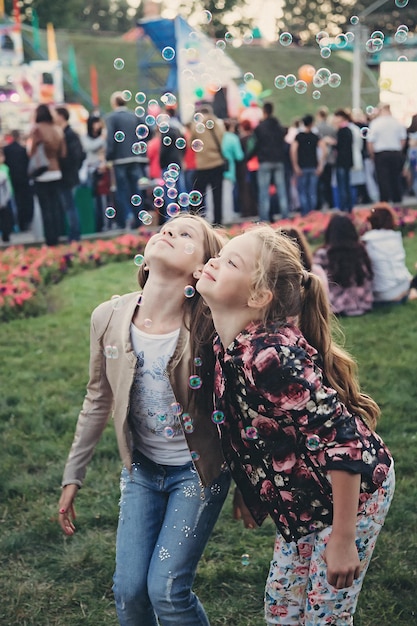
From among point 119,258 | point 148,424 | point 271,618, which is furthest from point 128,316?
point 119,258

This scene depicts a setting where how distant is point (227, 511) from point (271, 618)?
151 centimetres

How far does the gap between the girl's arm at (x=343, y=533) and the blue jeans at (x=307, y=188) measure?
34.8ft

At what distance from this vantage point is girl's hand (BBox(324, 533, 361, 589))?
2131 mm

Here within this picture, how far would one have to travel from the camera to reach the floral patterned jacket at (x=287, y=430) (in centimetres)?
210

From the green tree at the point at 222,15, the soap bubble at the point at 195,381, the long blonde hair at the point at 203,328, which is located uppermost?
the green tree at the point at 222,15

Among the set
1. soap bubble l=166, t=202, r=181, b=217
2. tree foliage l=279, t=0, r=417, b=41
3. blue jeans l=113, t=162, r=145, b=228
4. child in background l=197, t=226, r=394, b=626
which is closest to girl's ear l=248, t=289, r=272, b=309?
child in background l=197, t=226, r=394, b=626

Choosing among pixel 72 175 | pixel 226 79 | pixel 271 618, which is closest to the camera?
pixel 271 618

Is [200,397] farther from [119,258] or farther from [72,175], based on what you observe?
[72,175]

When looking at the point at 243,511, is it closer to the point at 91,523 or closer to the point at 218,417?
the point at 218,417

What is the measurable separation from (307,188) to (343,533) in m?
10.8

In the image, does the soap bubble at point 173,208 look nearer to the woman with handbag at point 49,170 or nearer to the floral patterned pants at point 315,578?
the floral patterned pants at point 315,578

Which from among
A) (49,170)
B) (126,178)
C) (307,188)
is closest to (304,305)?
(49,170)

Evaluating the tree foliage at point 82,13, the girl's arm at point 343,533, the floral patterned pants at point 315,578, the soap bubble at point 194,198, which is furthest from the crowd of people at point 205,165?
the tree foliage at point 82,13

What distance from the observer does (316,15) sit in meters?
55.0
